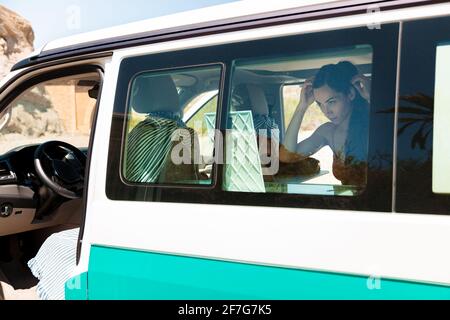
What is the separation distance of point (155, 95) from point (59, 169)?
1327 millimetres

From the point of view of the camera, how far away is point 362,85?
4.92 feet

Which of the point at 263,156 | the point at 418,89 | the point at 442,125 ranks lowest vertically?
the point at 263,156

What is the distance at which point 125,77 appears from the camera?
192cm

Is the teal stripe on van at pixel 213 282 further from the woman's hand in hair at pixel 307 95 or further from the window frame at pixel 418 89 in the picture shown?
the woman's hand in hair at pixel 307 95

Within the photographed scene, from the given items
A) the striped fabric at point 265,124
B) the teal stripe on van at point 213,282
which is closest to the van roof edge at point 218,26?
the striped fabric at point 265,124

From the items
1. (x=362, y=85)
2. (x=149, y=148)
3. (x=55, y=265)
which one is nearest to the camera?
(x=362, y=85)

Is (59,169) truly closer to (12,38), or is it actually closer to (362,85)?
(362,85)

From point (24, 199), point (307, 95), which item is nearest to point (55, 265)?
point (24, 199)

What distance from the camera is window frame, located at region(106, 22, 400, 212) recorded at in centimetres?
141

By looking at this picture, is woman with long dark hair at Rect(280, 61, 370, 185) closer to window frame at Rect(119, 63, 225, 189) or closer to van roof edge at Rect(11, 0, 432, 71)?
van roof edge at Rect(11, 0, 432, 71)

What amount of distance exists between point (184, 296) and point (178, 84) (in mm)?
943

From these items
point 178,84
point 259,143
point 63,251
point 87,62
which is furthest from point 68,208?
point 259,143

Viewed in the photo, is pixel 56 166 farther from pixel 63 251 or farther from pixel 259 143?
pixel 259 143

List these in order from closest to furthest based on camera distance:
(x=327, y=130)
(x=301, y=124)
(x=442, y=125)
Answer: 1. (x=442, y=125)
2. (x=327, y=130)
3. (x=301, y=124)
